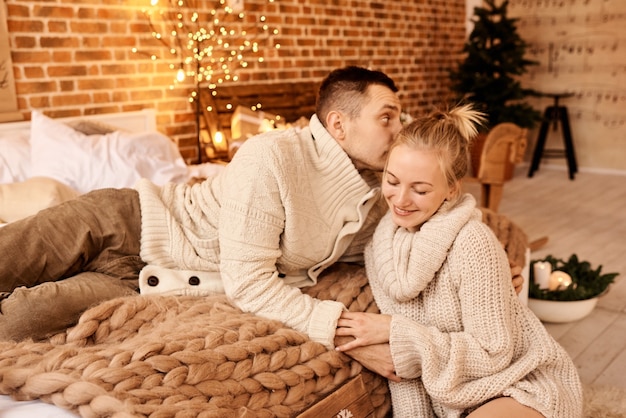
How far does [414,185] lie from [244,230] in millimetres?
457

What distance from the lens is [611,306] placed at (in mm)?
3084

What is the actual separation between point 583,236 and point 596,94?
2758 millimetres

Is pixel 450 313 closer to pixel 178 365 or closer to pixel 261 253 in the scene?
pixel 261 253

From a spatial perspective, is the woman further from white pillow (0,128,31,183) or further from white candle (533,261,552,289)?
white pillow (0,128,31,183)

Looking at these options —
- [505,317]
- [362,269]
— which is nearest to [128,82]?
[362,269]

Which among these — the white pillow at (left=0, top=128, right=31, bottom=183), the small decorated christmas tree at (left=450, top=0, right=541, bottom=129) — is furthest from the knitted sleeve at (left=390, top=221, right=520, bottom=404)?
the small decorated christmas tree at (left=450, top=0, right=541, bottom=129)

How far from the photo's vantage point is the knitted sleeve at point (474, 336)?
1.46 metres

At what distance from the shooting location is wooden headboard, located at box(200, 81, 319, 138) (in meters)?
4.18

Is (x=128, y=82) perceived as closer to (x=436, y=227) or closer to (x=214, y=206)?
(x=214, y=206)

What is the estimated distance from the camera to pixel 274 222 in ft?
5.53

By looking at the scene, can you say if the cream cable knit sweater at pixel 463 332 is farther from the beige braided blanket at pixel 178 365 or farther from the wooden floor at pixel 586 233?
the wooden floor at pixel 586 233

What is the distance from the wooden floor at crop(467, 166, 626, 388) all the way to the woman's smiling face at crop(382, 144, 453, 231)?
1.26 meters

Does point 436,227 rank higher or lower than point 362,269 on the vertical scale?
higher

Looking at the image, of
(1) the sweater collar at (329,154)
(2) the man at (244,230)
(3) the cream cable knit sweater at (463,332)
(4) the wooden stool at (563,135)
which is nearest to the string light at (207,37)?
(2) the man at (244,230)
